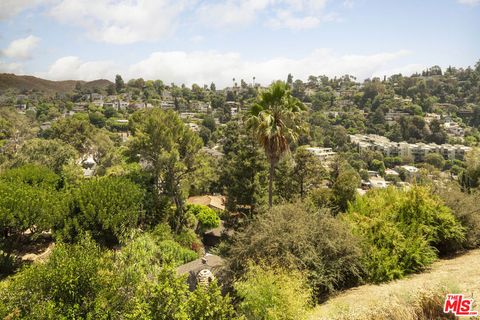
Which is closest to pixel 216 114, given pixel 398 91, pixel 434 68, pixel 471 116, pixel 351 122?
→ pixel 351 122

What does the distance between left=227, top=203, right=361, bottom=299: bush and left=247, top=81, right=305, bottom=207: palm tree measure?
415 centimetres

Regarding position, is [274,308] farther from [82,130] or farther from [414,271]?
[82,130]

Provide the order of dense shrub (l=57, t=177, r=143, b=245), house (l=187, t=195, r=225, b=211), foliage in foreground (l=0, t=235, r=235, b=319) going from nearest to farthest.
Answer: foliage in foreground (l=0, t=235, r=235, b=319)
dense shrub (l=57, t=177, r=143, b=245)
house (l=187, t=195, r=225, b=211)

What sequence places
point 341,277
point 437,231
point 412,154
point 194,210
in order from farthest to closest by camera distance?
point 412,154
point 194,210
point 437,231
point 341,277

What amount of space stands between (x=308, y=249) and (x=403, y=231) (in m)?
4.35

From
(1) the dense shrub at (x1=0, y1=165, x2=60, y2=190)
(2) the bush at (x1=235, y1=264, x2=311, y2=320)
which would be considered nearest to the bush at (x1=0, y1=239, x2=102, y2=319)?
(2) the bush at (x1=235, y1=264, x2=311, y2=320)

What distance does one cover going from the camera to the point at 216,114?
132375 millimetres

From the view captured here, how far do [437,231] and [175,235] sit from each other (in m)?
Answer: 15.7

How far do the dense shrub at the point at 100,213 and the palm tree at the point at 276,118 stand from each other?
7705 millimetres

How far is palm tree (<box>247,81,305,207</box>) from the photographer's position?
1513 cm

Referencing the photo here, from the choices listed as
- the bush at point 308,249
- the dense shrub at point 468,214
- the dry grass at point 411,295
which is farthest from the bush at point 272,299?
the dense shrub at point 468,214

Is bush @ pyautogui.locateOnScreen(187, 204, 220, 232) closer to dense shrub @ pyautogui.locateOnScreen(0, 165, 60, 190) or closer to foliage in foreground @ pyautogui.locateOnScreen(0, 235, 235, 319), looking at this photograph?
dense shrub @ pyautogui.locateOnScreen(0, 165, 60, 190)

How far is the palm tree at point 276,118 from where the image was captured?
49.6 feet

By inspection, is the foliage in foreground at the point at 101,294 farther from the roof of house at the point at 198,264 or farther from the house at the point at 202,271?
the roof of house at the point at 198,264
